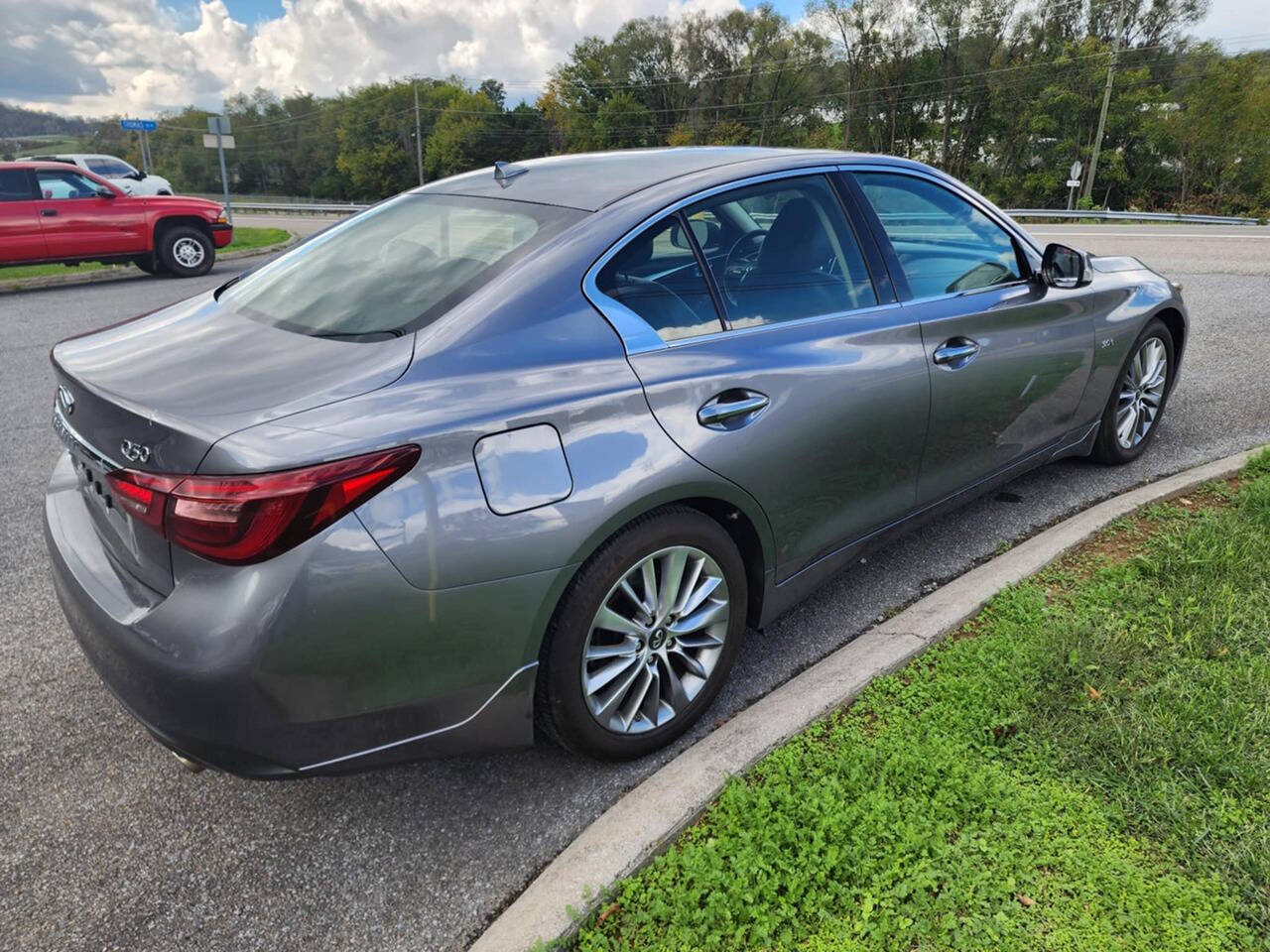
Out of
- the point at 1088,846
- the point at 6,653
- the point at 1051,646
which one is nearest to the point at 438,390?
the point at 1088,846

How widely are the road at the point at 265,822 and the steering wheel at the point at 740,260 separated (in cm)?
132

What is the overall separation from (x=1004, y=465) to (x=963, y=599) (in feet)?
2.79

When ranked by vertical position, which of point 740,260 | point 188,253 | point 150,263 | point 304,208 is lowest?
point 304,208

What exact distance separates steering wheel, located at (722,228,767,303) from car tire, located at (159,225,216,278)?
43.5 feet

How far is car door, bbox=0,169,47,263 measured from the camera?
12250 millimetres

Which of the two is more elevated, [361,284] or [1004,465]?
[361,284]

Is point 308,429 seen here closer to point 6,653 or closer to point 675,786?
point 675,786

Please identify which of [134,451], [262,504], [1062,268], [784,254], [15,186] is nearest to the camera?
[262,504]

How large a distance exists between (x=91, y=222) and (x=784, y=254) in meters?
13.3

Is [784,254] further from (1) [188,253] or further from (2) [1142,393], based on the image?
(1) [188,253]

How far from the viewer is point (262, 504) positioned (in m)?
1.79

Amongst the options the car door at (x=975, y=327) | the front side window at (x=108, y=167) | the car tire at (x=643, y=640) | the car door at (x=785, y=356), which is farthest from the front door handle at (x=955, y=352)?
the front side window at (x=108, y=167)

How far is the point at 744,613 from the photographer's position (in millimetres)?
2682

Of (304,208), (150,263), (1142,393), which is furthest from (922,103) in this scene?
(1142,393)
